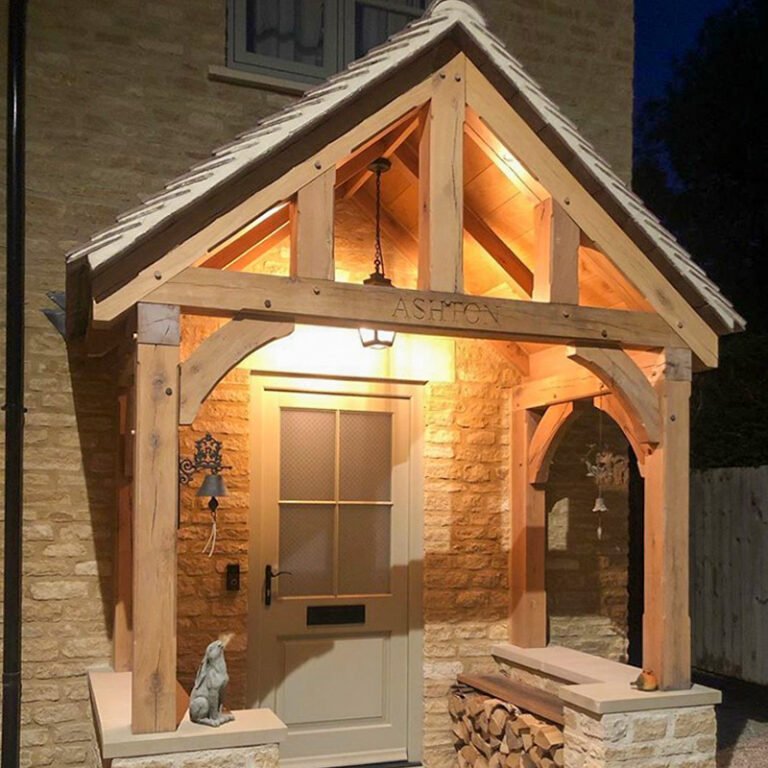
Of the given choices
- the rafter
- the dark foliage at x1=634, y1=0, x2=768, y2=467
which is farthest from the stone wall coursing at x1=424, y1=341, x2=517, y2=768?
the dark foliage at x1=634, y1=0, x2=768, y2=467

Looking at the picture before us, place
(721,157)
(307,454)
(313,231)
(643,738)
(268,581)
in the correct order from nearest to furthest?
(313,231) < (643,738) < (268,581) < (307,454) < (721,157)

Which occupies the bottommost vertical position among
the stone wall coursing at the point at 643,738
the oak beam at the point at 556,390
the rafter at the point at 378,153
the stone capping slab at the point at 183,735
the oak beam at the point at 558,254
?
the stone wall coursing at the point at 643,738

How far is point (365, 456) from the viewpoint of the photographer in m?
7.43

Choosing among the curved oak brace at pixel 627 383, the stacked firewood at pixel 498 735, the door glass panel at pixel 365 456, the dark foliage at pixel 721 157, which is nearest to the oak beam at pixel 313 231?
the curved oak brace at pixel 627 383

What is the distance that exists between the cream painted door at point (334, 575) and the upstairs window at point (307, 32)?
2503 mm

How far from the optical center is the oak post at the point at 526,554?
7.54 m

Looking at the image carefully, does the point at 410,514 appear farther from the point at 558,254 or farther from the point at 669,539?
the point at 558,254

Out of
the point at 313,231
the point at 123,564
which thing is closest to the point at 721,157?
the point at 313,231

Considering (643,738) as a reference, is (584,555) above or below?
above

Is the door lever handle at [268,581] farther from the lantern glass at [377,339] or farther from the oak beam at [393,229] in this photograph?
the oak beam at [393,229]

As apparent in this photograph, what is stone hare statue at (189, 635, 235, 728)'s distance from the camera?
5.06 metres

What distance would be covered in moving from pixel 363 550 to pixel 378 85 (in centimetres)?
339

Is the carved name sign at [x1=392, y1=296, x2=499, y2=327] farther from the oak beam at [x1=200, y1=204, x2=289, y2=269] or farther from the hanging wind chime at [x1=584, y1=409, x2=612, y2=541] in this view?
the hanging wind chime at [x1=584, y1=409, x2=612, y2=541]

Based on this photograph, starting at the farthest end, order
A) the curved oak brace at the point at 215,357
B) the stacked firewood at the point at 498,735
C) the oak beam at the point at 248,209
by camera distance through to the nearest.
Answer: the stacked firewood at the point at 498,735, the curved oak brace at the point at 215,357, the oak beam at the point at 248,209
